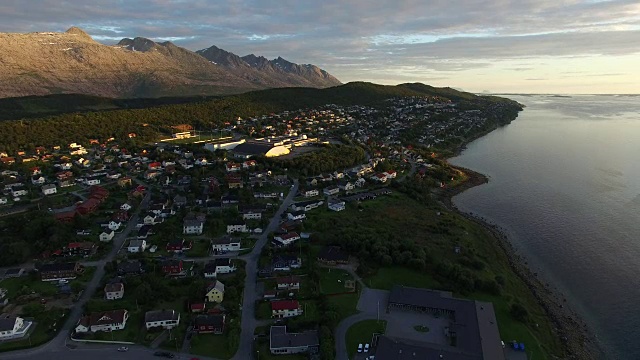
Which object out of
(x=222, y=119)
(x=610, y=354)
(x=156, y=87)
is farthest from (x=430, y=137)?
(x=156, y=87)

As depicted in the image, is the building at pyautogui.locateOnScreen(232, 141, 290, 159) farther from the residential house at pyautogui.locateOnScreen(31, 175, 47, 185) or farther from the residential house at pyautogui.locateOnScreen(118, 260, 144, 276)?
the residential house at pyautogui.locateOnScreen(118, 260, 144, 276)

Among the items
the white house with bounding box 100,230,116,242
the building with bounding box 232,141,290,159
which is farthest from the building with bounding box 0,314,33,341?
the building with bounding box 232,141,290,159

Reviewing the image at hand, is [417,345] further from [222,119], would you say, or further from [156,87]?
[156,87]

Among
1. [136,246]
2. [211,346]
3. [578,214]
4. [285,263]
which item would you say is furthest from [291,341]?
[578,214]

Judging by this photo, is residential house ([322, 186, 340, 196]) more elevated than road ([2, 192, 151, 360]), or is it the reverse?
residential house ([322, 186, 340, 196])

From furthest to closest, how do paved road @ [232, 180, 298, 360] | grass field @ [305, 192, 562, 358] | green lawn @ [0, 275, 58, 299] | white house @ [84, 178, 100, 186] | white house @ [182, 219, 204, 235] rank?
white house @ [84, 178, 100, 186]
white house @ [182, 219, 204, 235]
green lawn @ [0, 275, 58, 299]
grass field @ [305, 192, 562, 358]
paved road @ [232, 180, 298, 360]

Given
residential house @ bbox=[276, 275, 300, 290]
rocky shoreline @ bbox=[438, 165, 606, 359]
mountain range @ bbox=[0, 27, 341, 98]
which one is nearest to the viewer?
rocky shoreline @ bbox=[438, 165, 606, 359]
